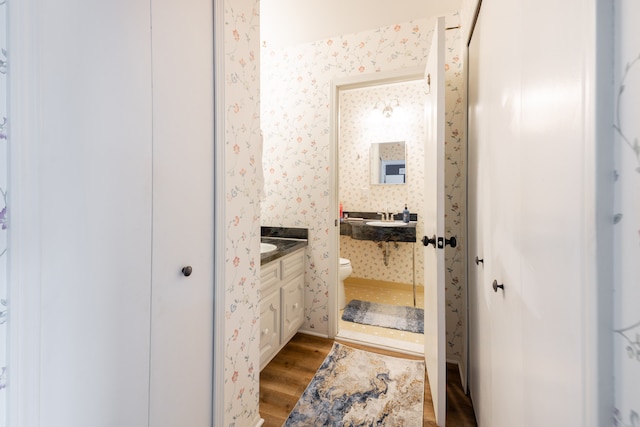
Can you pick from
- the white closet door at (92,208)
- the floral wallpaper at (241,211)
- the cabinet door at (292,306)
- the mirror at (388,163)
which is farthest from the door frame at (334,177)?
the white closet door at (92,208)

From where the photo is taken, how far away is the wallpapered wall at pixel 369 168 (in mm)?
3365

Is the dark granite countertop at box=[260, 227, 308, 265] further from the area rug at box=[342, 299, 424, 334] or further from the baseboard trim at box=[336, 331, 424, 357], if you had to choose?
the area rug at box=[342, 299, 424, 334]

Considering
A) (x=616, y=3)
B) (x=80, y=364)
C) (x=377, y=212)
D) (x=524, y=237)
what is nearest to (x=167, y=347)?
(x=80, y=364)

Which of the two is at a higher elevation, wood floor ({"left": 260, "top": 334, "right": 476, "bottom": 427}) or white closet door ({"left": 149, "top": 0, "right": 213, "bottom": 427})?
white closet door ({"left": 149, "top": 0, "right": 213, "bottom": 427})

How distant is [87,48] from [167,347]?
2.86ft

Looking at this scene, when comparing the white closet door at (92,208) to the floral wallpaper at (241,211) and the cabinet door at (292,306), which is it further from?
the cabinet door at (292,306)

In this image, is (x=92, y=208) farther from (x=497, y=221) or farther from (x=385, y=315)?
(x=385, y=315)

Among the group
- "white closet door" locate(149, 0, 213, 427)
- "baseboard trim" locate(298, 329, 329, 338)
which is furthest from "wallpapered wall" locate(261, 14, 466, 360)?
"white closet door" locate(149, 0, 213, 427)

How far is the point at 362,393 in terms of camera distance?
162 centimetres

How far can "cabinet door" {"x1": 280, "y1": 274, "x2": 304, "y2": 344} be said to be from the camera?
205cm

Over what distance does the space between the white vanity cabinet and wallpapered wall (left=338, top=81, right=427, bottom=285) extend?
1577 millimetres

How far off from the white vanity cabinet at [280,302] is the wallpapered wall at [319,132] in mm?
134

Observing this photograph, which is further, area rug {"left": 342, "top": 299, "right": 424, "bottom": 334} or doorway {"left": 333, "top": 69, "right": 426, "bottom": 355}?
doorway {"left": 333, "top": 69, "right": 426, "bottom": 355}

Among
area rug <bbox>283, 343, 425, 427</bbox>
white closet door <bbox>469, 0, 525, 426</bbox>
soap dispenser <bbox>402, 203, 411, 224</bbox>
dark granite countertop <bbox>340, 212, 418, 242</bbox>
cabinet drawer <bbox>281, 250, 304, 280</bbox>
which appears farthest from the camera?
soap dispenser <bbox>402, 203, 411, 224</bbox>
